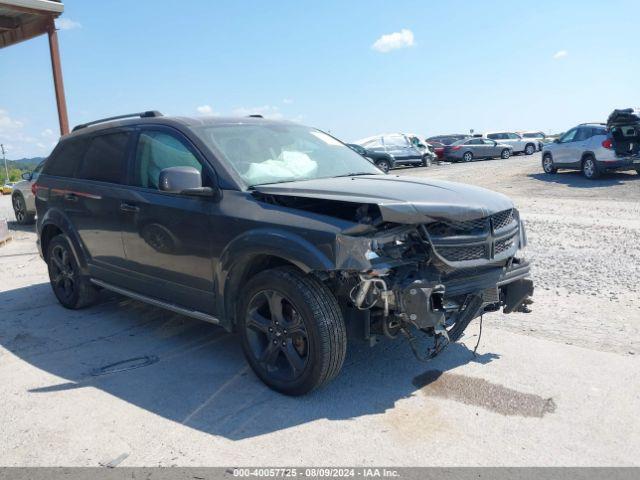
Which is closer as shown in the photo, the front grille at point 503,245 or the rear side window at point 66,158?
the front grille at point 503,245

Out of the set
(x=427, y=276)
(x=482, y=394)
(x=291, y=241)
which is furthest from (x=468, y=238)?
(x=291, y=241)

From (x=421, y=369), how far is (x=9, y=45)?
13.8m

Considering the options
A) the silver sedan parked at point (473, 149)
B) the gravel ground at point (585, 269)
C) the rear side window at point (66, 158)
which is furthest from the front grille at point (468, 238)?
the silver sedan parked at point (473, 149)

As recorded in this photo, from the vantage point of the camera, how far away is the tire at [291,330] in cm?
369

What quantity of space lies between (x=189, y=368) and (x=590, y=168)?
690 inches

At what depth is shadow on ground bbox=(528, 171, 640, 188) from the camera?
1788 centimetres

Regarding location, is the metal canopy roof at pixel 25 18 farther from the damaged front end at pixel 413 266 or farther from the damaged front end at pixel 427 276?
the damaged front end at pixel 427 276

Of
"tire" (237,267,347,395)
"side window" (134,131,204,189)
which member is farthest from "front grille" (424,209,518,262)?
"side window" (134,131,204,189)

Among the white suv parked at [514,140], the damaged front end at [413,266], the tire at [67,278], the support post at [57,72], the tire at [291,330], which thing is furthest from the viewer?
the white suv parked at [514,140]

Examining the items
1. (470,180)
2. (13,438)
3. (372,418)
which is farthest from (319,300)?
(470,180)

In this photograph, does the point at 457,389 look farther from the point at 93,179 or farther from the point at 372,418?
the point at 93,179

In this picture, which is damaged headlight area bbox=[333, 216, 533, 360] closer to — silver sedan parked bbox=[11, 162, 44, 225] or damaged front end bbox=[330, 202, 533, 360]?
damaged front end bbox=[330, 202, 533, 360]

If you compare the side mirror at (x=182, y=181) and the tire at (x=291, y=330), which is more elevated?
the side mirror at (x=182, y=181)

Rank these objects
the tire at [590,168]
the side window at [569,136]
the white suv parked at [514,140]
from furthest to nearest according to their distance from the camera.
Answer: the white suv parked at [514,140]
the side window at [569,136]
the tire at [590,168]
